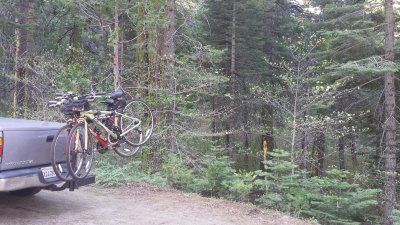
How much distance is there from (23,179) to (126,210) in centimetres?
161

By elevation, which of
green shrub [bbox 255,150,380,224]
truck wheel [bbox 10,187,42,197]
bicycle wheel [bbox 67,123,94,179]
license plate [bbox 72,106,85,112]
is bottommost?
green shrub [bbox 255,150,380,224]

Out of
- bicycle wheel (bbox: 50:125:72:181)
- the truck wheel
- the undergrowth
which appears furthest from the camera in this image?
the undergrowth

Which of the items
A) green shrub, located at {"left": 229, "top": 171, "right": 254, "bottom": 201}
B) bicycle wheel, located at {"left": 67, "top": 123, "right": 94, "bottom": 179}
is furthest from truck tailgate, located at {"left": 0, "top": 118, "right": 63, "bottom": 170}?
green shrub, located at {"left": 229, "top": 171, "right": 254, "bottom": 201}

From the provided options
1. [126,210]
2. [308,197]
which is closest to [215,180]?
[126,210]

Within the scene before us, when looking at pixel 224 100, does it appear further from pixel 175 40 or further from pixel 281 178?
pixel 281 178

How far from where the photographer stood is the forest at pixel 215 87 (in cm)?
961

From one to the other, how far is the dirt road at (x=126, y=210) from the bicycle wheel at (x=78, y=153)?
60 centimetres

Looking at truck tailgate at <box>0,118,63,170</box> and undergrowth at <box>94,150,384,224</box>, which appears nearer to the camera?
truck tailgate at <box>0,118,63,170</box>

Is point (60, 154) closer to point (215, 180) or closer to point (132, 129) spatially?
point (132, 129)

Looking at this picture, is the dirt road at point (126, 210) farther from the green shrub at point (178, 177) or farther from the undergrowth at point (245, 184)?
the green shrub at point (178, 177)

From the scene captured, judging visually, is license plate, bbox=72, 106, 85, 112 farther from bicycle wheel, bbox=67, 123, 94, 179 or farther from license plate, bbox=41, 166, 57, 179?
license plate, bbox=41, 166, 57, 179

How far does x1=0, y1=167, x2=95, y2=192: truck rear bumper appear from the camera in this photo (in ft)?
15.5

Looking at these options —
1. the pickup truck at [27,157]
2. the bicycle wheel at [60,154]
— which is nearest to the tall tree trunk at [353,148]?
the bicycle wheel at [60,154]

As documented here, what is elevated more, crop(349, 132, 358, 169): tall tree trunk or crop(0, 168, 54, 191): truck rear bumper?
crop(0, 168, 54, 191): truck rear bumper
